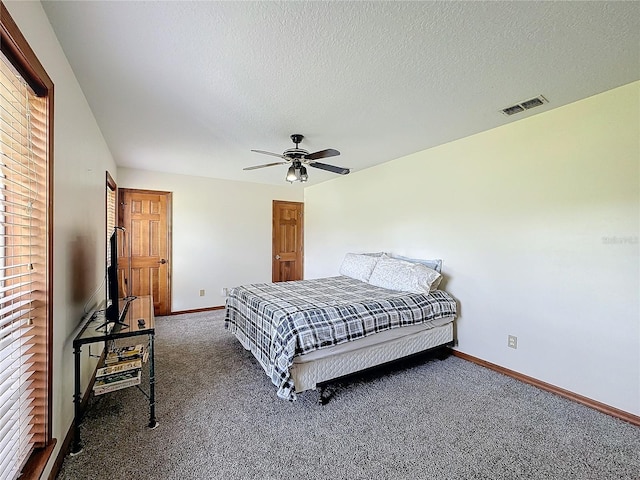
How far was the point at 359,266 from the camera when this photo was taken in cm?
394

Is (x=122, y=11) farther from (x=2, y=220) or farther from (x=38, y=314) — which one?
(x=38, y=314)

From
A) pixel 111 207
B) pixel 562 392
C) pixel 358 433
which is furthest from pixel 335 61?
pixel 111 207

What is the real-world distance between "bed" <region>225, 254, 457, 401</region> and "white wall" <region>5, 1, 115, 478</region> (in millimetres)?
1307

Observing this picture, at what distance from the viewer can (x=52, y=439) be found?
148 cm

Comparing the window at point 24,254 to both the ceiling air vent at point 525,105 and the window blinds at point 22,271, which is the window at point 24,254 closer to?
the window blinds at point 22,271

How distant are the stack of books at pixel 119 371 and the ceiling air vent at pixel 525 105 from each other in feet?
11.8

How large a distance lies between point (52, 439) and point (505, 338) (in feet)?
11.4

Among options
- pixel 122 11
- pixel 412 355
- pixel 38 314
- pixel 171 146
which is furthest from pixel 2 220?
pixel 412 355

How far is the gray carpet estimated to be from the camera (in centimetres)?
164

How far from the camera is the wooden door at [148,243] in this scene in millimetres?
4480

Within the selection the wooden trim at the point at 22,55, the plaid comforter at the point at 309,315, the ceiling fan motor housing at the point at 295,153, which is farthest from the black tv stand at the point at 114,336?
the ceiling fan motor housing at the point at 295,153

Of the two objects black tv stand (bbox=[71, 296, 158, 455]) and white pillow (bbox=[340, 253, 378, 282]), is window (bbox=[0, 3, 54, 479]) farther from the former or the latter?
white pillow (bbox=[340, 253, 378, 282])

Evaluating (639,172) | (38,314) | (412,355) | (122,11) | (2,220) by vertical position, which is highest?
(122,11)

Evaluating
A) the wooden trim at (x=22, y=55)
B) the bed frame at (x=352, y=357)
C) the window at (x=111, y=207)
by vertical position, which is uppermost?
A: the wooden trim at (x=22, y=55)
